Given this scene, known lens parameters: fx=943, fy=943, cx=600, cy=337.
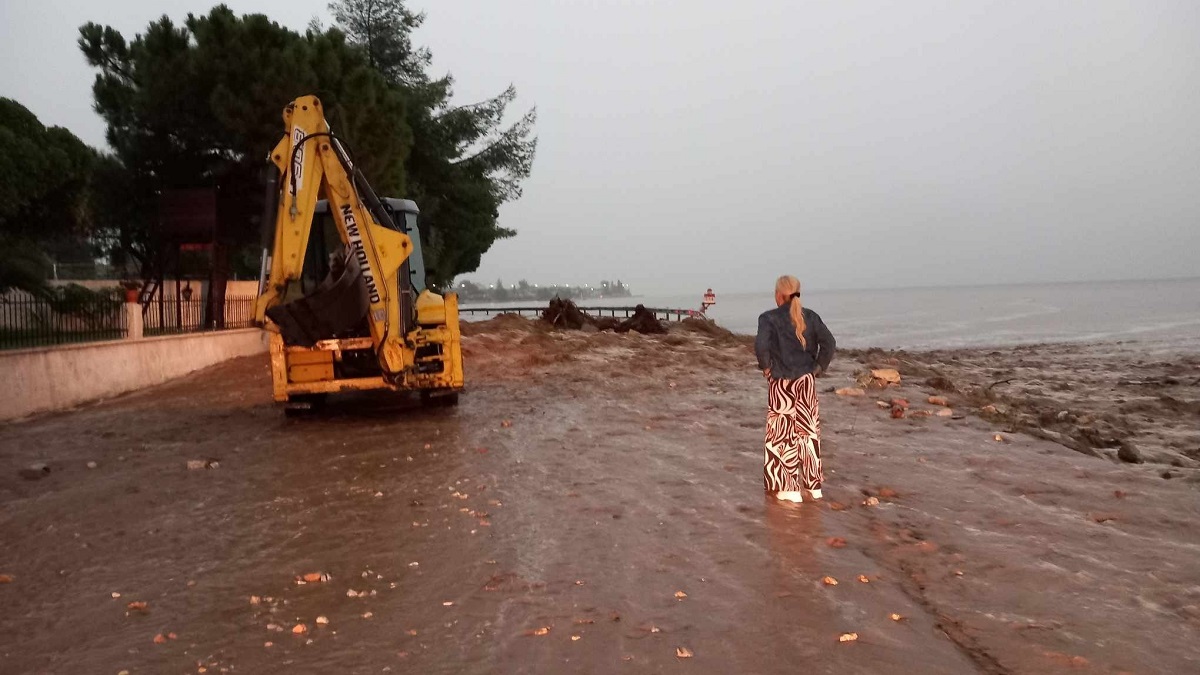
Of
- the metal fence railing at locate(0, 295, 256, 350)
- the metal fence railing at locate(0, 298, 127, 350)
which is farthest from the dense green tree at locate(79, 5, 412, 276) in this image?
the metal fence railing at locate(0, 298, 127, 350)

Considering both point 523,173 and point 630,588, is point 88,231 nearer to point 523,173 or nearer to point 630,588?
point 523,173

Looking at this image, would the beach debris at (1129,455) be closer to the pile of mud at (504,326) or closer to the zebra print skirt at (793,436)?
the zebra print skirt at (793,436)

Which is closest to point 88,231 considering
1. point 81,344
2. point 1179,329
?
point 81,344

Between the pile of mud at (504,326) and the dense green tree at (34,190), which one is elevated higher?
the dense green tree at (34,190)

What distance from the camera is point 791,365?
7.36m

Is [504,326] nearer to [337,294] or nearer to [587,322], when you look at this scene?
[587,322]

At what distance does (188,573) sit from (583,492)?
331 cm

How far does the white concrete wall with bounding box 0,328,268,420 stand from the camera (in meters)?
12.8

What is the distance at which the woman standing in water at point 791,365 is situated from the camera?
7.34 metres

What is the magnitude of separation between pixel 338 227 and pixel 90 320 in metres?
6.89

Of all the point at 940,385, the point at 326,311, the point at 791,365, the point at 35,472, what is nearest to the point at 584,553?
the point at 791,365

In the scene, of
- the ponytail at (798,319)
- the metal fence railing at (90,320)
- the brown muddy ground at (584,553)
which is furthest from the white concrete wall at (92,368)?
the ponytail at (798,319)

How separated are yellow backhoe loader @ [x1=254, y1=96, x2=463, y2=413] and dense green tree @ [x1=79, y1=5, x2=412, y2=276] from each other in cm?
994

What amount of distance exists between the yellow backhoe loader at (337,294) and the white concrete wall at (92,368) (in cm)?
373
